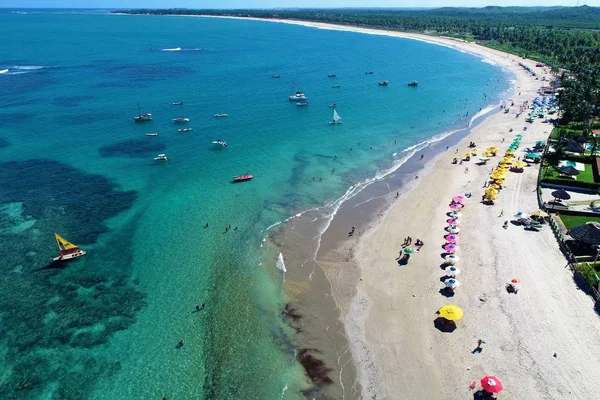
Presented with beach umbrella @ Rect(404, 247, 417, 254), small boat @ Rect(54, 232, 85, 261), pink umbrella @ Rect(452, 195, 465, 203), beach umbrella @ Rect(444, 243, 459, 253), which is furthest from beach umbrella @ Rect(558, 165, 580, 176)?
small boat @ Rect(54, 232, 85, 261)

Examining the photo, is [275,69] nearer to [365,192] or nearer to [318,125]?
[318,125]

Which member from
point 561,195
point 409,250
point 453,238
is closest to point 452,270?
point 409,250

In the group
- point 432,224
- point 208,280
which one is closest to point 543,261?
point 432,224

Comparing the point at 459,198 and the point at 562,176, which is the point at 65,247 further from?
the point at 562,176

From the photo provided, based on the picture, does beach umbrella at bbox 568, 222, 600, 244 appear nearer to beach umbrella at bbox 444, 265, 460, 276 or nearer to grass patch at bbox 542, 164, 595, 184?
beach umbrella at bbox 444, 265, 460, 276

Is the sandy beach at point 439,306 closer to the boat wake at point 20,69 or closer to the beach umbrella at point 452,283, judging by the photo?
the beach umbrella at point 452,283

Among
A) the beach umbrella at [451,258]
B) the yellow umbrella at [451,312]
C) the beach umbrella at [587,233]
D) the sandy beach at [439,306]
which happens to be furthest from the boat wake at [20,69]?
the beach umbrella at [587,233]
